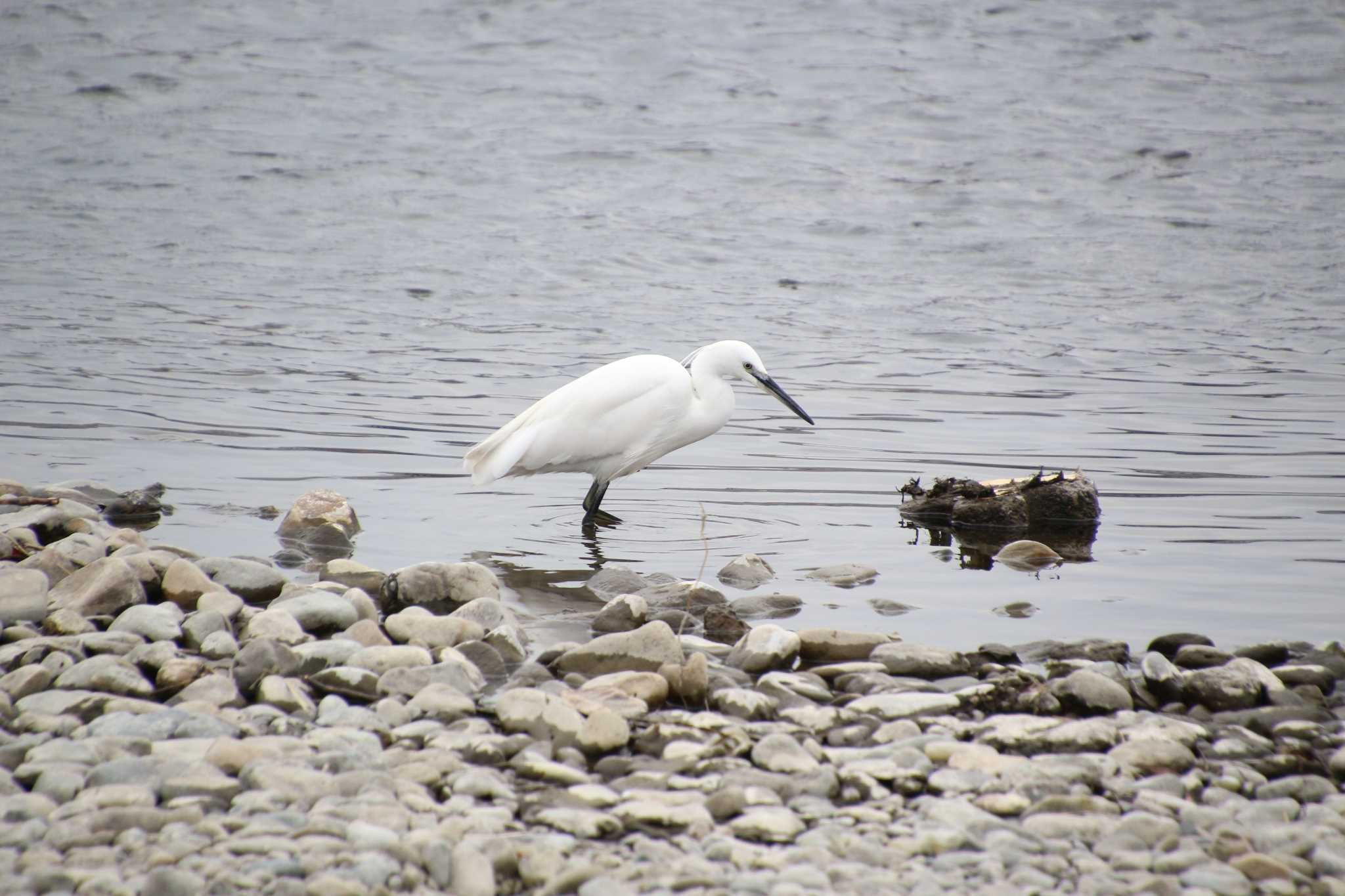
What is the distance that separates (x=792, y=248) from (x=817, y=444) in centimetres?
704

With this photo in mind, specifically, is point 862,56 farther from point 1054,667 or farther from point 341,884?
point 341,884

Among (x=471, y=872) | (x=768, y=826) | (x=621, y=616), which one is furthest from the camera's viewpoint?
(x=621, y=616)

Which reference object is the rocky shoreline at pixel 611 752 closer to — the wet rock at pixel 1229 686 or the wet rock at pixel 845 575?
the wet rock at pixel 1229 686

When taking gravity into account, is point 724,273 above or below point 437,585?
above

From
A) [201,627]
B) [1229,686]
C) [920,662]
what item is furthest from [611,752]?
[1229,686]

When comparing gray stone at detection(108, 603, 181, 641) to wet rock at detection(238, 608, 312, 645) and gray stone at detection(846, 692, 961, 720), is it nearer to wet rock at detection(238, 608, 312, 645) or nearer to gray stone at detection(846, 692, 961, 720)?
wet rock at detection(238, 608, 312, 645)

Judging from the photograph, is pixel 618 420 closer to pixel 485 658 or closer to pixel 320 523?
pixel 320 523

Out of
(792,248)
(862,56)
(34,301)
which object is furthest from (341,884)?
(862,56)

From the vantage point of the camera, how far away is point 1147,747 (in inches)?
131

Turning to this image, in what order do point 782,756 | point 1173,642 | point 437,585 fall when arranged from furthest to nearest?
point 437,585 → point 1173,642 → point 782,756

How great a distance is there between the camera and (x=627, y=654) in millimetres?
3926

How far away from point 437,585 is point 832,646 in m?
1.32

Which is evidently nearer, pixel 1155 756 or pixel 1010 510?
pixel 1155 756

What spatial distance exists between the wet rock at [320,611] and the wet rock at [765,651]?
1.14 meters
